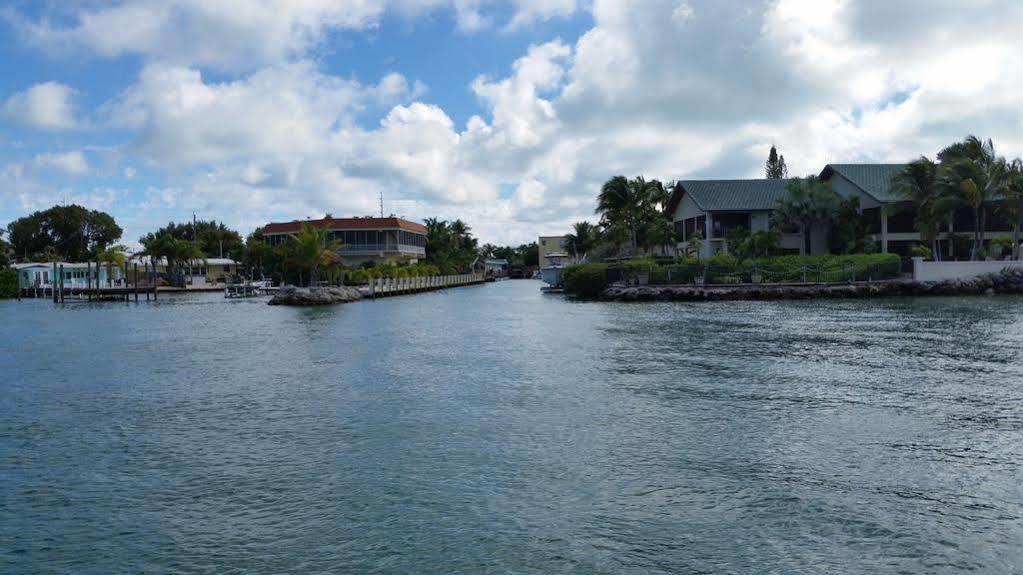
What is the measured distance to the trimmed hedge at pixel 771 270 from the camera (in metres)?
46.3

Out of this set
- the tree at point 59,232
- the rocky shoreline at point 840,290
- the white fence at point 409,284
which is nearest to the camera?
the rocky shoreline at point 840,290

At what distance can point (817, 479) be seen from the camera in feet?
29.3

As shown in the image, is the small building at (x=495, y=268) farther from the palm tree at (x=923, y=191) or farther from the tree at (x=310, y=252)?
the palm tree at (x=923, y=191)

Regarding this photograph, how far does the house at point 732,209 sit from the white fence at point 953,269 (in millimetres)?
9761

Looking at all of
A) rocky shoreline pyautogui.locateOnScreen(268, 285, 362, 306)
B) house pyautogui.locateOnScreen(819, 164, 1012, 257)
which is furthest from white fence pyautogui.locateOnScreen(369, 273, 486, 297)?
house pyautogui.locateOnScreen(819, 164, 1012, 257)

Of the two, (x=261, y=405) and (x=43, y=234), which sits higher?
(x=43, y=234)

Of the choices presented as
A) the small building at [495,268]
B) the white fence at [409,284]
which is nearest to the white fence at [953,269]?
the white fence at [409,284]

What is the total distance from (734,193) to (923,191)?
46.4 ft

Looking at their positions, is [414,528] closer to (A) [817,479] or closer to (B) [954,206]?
Result: (A) [817,479]

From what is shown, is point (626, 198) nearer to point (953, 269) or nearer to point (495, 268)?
point (953, 269)

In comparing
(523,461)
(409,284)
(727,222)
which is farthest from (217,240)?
(523,461)

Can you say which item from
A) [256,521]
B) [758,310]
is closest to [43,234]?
[758,310]

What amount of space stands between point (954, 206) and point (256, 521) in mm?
48483

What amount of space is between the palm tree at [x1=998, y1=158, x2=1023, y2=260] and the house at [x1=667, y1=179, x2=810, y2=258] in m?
11.0
